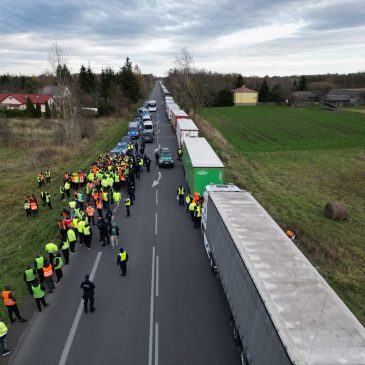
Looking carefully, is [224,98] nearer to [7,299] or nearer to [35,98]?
[35,98]

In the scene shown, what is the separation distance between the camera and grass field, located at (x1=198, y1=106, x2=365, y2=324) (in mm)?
16344

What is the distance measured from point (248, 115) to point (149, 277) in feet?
229

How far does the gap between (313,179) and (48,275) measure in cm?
2565

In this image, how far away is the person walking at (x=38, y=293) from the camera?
39.4ft

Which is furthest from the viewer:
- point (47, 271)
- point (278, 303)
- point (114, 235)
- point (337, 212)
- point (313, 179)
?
point (313, 179)

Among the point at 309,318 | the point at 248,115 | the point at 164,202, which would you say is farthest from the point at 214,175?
the point at 248,115

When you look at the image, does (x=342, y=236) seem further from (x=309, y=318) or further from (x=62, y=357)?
(x=62, y=357)

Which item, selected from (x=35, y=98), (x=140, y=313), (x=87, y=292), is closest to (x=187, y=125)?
(x=140, y=313)

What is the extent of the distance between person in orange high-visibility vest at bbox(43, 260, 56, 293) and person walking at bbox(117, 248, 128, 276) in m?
2.69

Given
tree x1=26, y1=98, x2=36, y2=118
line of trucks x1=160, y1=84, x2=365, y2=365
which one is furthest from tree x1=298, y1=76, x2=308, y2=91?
line of trucks x1=160, y1=84, x2=365, y2=365

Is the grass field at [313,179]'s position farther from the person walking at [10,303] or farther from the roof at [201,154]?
the person walking at [10,303]

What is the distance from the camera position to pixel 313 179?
104 ft

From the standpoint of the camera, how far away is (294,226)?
20.0 m

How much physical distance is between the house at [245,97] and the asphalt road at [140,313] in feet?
308
